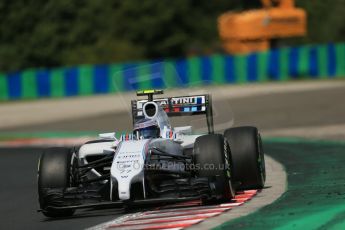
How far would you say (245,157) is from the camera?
9734 mm

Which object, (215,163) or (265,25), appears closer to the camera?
(215,163)

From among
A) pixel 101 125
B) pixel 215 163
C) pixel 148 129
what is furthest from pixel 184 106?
pixel 101 125

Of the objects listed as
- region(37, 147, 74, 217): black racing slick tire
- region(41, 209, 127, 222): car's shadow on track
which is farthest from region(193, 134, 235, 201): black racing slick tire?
region(37, 147, 74, 217): black racing slick tire

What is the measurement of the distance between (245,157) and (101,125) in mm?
16316

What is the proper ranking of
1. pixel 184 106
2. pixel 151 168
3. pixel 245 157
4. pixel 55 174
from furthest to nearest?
pixel 184 106 < pixel 245 157 < pixel 55 174 < pixel 151 168

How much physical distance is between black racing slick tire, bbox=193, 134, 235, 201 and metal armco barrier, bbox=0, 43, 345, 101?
96.2 feet

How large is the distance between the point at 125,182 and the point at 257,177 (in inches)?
76.0

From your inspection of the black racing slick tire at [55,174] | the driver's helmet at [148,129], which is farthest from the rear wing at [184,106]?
the black racing slick tire at [55,174]

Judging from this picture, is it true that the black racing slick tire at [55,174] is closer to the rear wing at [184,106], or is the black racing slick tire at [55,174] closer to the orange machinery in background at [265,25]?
the rear wing at [184,106]

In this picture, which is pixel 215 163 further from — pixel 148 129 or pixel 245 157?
pixel 148 129

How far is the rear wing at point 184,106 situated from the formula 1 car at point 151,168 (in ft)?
0.20

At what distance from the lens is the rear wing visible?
1053 centimetres

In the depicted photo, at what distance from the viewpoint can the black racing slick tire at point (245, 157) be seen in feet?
31.9

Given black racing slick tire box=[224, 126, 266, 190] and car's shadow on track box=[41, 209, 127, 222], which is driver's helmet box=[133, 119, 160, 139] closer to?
black racing slick tire box=[224, 126, 266, 190]
